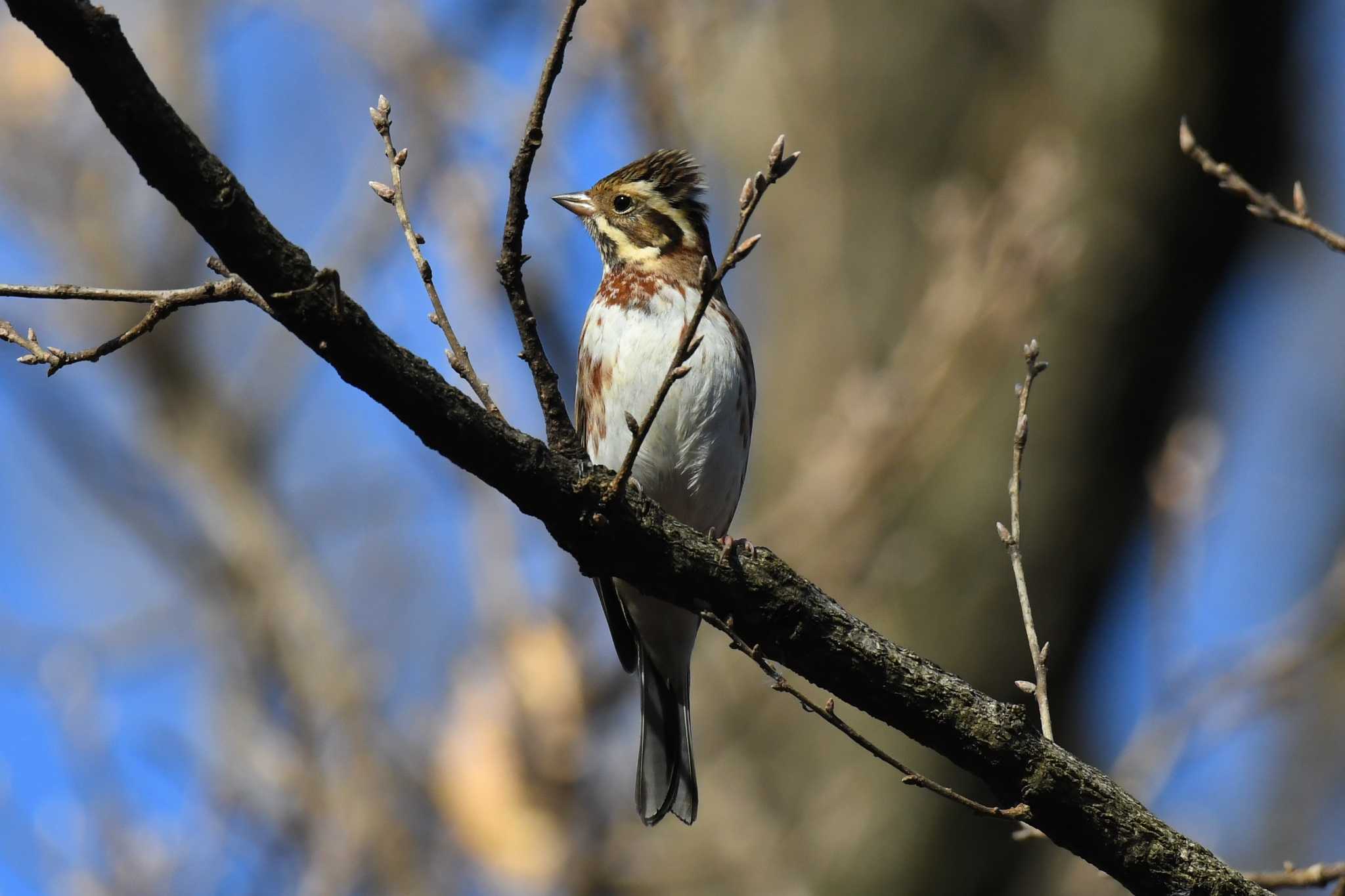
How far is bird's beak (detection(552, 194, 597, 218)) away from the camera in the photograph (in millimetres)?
6309

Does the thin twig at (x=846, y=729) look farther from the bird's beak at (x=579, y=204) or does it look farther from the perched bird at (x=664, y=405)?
the bird's beak at (x=579, y=204)

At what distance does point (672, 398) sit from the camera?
208 inches

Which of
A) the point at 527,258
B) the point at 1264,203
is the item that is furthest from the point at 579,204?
the point at 1264,203

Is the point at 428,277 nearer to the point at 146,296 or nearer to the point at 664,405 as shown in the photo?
the point at 146,296

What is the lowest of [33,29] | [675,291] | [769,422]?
[33,29]

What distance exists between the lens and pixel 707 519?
5691mm

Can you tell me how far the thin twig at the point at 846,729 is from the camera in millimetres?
3064

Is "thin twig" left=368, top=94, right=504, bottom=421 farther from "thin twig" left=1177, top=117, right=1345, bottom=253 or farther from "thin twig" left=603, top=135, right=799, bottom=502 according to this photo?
"thin twig" left=1177, top=117, right=1345, bottom=253

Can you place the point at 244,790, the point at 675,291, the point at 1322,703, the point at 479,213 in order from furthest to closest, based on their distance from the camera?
the point at 1322,703 < the point at 479,213 < the point at 244,790 < the point at 675,291

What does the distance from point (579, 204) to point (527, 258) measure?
3.05m

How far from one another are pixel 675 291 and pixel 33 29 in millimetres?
3343

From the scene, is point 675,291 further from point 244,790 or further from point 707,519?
point 244,790

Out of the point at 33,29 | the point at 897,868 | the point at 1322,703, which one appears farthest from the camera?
the point at 1322,703

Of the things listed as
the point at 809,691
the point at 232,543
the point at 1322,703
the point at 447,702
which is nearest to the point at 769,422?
the point at 809,691
